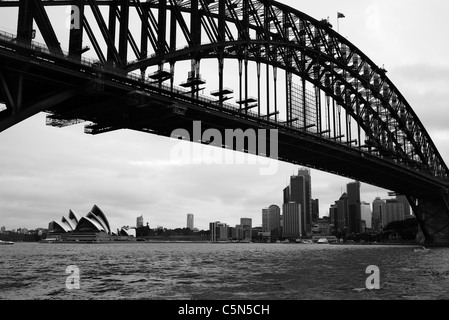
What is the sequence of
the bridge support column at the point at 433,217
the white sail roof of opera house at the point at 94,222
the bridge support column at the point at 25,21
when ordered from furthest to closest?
the white sail roof of opera house at the point at 94,222, the bridge support column at the point at 433,217, the bridge support column at the point at 25,21

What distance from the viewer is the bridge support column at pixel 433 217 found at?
108 meters

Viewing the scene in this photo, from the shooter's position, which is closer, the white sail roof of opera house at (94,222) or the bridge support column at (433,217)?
the bridge support column at (433,217)

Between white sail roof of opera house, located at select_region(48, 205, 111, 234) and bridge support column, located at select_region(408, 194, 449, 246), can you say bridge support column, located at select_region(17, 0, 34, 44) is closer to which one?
bridge support column, located at select_region(408, 194, 449, 246)

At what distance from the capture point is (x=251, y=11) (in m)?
59.1

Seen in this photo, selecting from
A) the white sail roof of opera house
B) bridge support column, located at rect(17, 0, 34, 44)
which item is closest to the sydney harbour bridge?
bridge support column, located at rect(17, 0, 34, 44)

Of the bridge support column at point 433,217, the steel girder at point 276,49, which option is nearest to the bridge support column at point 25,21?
the steel girder at point 276,49

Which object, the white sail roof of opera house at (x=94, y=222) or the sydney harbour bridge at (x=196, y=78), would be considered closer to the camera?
the sydney harbour bridge at (x=196, y=78)

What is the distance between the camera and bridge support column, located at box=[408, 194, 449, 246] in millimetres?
107850

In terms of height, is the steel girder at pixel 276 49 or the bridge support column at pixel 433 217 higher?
the steel girder at pixel 276 49

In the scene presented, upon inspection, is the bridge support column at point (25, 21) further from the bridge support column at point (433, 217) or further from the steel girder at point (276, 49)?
the bridge support column at point (433, 217)

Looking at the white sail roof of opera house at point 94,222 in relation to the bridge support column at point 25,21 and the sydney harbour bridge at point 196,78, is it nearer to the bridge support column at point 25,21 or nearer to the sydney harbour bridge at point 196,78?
the sydney harbour bridge at point 196,78

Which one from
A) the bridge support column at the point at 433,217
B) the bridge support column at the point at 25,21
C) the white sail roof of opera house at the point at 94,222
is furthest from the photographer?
the white sail roof of opera house at the point at 94,222

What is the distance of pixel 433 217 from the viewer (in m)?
112
